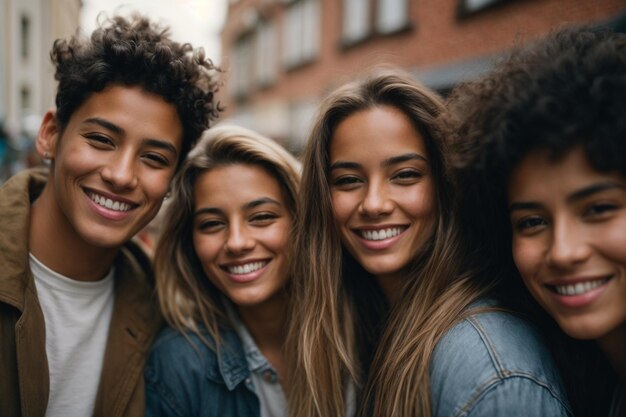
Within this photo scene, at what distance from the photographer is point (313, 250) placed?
250cm

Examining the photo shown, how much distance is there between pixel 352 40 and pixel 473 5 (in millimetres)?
4523

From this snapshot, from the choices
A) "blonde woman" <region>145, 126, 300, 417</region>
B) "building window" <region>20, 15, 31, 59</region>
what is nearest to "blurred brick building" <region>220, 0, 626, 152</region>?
"blonde woman" <region>145, 126, 300, 417</region>

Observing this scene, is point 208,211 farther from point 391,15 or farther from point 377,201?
point 391,15

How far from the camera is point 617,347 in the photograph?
165cm

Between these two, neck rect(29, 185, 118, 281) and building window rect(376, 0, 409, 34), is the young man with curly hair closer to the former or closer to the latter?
neck rect(29, 185, 118, 281)

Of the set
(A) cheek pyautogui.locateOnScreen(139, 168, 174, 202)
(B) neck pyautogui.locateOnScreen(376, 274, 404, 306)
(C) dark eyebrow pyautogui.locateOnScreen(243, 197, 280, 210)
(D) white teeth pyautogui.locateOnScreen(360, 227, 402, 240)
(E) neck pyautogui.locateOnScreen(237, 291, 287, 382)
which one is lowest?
(E) neck pyautogui.locateOnScreen(237, 291, 287, 382)

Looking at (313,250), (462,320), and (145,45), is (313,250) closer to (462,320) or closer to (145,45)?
(462,320)

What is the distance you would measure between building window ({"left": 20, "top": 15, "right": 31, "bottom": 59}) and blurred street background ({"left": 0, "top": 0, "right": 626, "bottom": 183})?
0.03 meters

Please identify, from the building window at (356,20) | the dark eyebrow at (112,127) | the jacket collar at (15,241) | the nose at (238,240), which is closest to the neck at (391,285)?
the nose at (238,240)

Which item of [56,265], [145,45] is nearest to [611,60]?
[145,45]

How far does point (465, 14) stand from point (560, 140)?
8.00 m

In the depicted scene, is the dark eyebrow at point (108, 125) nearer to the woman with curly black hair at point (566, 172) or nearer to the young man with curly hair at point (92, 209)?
the young man with curly hair at point (92, 209)

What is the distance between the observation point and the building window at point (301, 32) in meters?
14.7

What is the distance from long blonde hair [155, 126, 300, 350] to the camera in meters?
2.72
